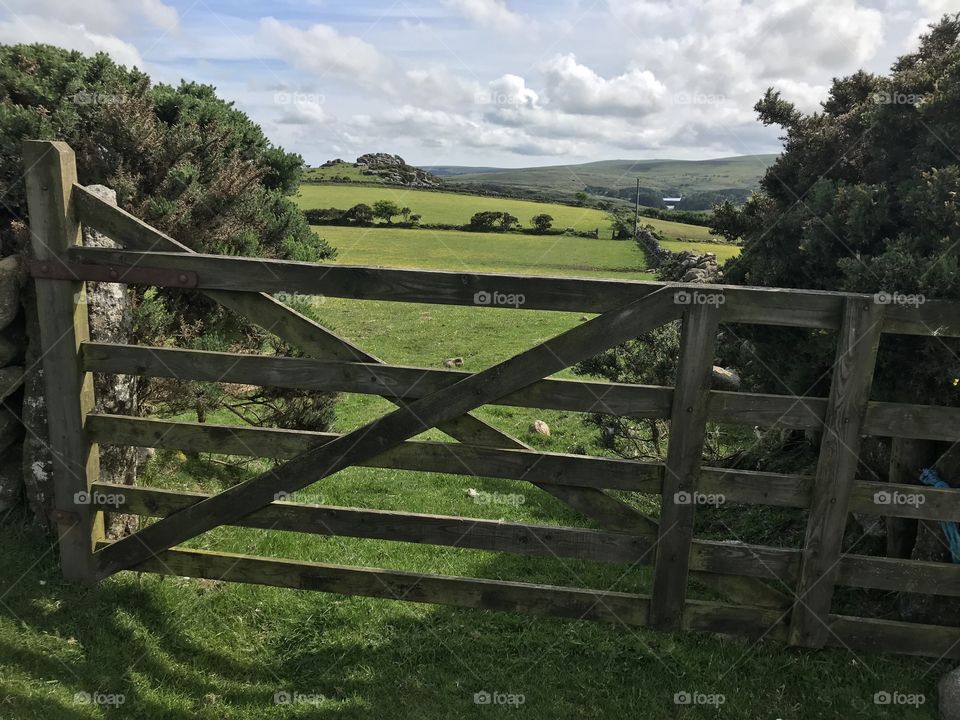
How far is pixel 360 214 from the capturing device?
51.2m

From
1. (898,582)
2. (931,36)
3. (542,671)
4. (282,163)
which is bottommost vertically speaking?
(542,671)

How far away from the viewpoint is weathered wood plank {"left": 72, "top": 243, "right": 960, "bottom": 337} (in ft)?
14.4

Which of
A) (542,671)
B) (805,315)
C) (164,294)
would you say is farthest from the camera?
(164,294)

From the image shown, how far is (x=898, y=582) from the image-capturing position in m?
4.78

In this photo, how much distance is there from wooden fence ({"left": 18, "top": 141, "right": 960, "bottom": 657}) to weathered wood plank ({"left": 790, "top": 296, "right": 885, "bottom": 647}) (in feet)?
0.04

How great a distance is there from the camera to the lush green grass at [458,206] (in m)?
53.1

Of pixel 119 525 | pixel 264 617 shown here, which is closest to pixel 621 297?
pixel 264 617

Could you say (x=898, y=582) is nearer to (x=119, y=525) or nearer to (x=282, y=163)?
(x=119, y=525)

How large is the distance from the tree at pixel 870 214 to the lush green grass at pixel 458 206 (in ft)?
133

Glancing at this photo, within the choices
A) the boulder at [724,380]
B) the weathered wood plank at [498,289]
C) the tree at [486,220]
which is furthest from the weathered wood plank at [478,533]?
the tree at [486,220]

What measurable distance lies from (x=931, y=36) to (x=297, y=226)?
33.2ft

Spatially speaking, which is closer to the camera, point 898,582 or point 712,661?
point 898,582

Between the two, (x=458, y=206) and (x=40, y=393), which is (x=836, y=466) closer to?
(x=40, y=393)

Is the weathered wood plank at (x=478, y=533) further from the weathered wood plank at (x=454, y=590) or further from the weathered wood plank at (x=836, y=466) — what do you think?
the weathered wood plank at (x=454, y=590)
